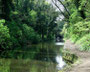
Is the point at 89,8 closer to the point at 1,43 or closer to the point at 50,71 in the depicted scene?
the point at 50,71

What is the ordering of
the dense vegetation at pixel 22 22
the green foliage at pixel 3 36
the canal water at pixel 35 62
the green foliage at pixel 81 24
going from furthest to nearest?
the dense vegetation at pixel 22 22 → the green foliage at pixel 3 36 → the green foliage at pixel 81 24 → the canal water at pixel 35 62

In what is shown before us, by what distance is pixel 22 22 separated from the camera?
5400 centimetres

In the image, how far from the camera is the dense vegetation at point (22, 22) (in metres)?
32.3

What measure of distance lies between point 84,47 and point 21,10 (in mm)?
40226

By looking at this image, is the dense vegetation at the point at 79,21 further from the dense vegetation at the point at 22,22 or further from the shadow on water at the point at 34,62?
the dense vegetation at the point at 22,22

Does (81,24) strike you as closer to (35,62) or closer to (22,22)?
(35,62)

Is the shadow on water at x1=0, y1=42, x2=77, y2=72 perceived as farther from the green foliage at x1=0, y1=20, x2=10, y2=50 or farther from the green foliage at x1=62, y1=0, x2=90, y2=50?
Answer: the green foliage at x1=0, y1=20, x2=10, y2=50

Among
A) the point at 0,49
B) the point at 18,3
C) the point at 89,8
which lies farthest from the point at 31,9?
the point at 89,8

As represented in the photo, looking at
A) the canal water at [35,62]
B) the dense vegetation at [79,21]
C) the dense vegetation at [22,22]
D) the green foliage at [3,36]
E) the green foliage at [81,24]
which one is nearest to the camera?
the canal water at [35,62]

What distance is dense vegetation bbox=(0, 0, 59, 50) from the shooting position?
32275mm

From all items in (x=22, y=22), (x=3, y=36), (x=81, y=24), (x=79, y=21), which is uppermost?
(x=79, y=21)

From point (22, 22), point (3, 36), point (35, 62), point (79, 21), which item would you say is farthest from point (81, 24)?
point (22, 22)

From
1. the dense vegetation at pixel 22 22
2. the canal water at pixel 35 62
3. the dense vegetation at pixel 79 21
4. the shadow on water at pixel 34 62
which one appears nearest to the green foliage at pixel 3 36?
the dense vegetation at pixel 22 22

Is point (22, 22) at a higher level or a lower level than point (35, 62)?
higher
